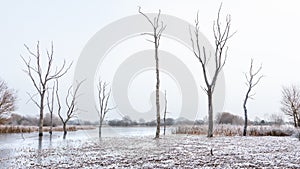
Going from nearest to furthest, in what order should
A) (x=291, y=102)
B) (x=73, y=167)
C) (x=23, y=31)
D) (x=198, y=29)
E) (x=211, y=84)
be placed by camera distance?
(x=73, y=167) < (x=211, y=84) < (x=198, y=29) < (x=23, y=31) < (x=291, y=102)

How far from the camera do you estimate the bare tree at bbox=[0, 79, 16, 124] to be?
37697mm

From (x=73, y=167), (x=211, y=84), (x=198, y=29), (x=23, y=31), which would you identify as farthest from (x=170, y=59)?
(x=73, y=167)

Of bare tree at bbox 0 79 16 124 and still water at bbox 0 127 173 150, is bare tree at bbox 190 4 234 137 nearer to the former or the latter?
still water at bbox 0 127 173 150

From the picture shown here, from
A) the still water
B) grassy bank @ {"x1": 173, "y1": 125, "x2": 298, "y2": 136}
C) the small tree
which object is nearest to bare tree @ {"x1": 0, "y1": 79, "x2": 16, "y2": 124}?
the still water

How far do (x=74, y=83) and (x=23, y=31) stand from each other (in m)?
10.5

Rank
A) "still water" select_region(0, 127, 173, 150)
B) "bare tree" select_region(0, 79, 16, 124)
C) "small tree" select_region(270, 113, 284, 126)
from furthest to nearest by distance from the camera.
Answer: "small tree" select_region(270, 113, 284, 126)
"bare tree" select_region(0, 79, 16, 124)
"still water" select_region(0, 127, 173, 150)

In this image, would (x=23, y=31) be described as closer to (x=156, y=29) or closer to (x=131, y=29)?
(x=131, y=29)

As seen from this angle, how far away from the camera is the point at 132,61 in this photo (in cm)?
3331

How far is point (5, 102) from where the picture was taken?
38062 mm

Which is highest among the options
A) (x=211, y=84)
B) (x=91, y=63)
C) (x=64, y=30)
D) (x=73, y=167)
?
(x=64, y=30)

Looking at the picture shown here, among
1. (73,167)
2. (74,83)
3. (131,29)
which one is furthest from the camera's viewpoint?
(74,83)

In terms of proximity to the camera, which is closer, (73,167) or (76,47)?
(73,167)

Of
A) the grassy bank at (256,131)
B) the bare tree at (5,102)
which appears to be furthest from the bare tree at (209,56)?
the bare tree at (5,102)

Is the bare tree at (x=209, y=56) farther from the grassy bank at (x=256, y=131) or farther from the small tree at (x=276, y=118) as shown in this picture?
the small tree at (x=276, y=118)
